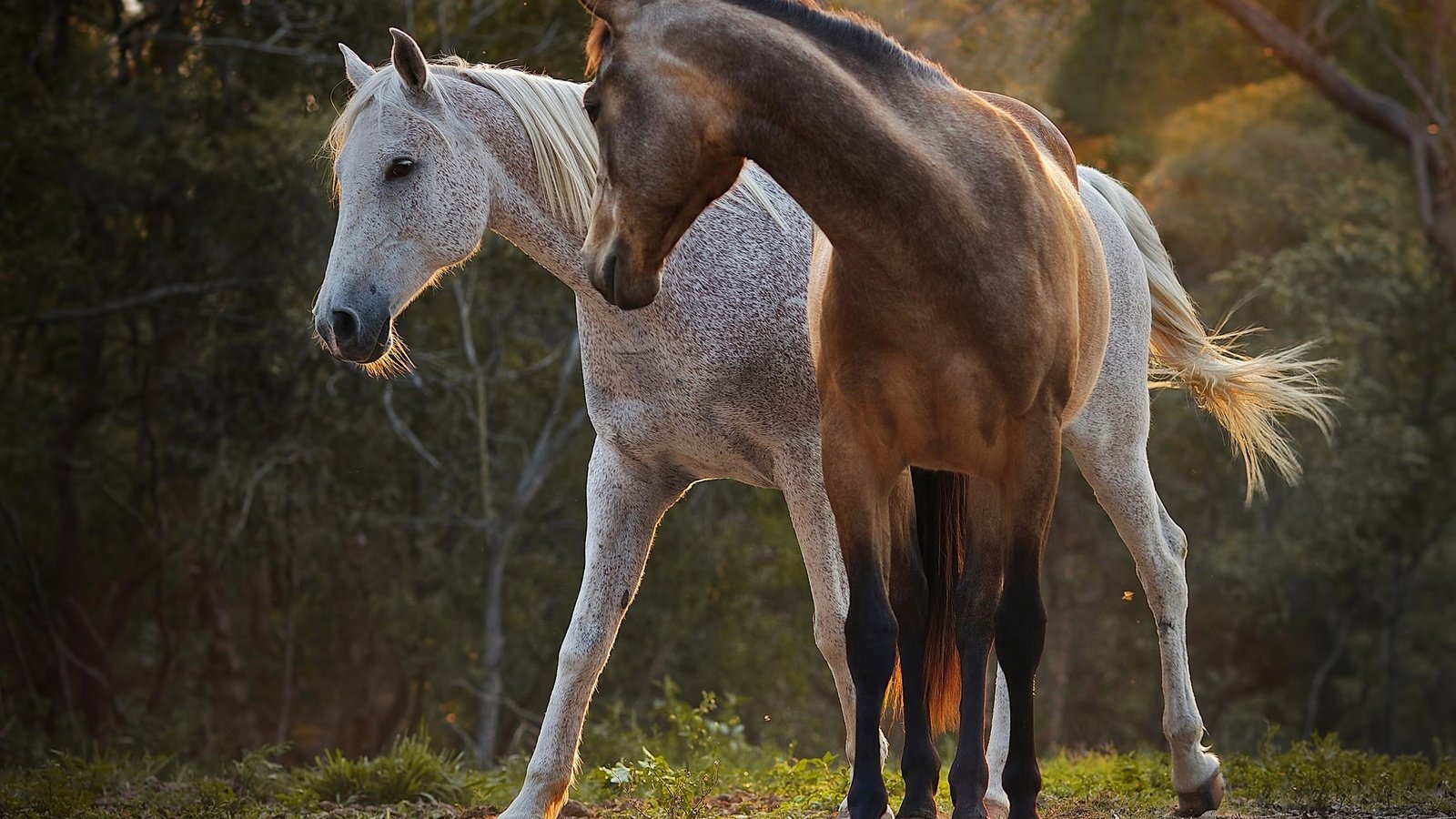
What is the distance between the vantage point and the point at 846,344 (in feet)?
11.4

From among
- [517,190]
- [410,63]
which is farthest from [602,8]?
[517,190]

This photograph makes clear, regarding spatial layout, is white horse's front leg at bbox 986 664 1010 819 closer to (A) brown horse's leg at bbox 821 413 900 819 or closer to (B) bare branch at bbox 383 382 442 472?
(A) brown horse's leg at bbox 821 413 900 819

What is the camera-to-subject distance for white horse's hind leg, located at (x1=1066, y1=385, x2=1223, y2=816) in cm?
498

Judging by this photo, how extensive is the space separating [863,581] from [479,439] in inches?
425

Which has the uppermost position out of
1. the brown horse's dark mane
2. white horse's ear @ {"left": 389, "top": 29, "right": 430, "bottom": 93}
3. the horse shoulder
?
the brown horse's dark mane

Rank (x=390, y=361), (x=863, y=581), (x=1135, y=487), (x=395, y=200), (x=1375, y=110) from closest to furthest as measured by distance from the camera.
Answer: (x=863, y=581) → (x=395, y=200) → (x=390, y=361) → (x=1135, y=487) → (x=1375, y=110)

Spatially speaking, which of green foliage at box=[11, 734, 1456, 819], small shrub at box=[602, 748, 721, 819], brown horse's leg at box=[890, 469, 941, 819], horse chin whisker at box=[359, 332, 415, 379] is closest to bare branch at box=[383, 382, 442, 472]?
green foliage at box=[11, 734, 1456, 819]

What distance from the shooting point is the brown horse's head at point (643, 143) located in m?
3.18

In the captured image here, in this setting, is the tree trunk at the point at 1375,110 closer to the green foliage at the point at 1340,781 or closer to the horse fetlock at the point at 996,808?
the green foliage at the point at 1340,781

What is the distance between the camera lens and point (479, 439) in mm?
14023

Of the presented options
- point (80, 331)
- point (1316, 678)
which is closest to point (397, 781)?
point (80, 331)

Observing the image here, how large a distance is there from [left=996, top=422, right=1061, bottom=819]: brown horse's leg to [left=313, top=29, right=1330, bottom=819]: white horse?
33.2 inches

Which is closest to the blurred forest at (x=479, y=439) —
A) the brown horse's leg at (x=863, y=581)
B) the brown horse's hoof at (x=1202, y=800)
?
the brown horse's hoof at (x=1202, y=800)

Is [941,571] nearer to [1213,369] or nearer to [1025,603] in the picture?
[1025,603]
